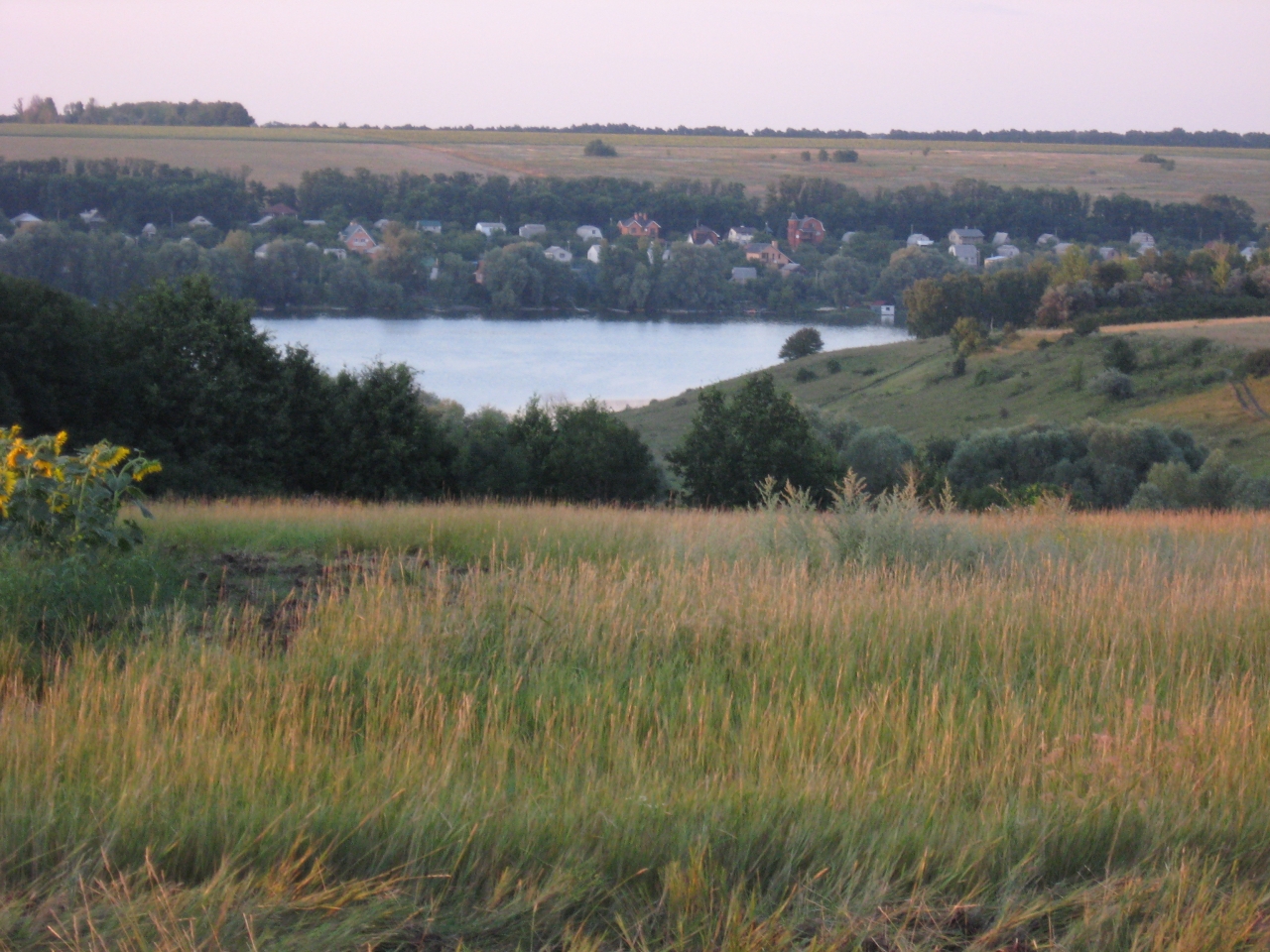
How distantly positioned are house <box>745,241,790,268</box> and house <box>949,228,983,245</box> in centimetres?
2156

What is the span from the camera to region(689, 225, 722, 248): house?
12088 cm

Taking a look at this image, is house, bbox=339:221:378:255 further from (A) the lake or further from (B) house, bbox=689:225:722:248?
(B) house, bbox=689:225:722:248

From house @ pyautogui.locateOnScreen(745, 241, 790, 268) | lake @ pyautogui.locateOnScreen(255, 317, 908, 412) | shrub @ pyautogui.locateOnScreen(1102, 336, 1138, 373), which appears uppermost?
house @ pyautogui.locateOnScreen(745, 241, 790, 268)

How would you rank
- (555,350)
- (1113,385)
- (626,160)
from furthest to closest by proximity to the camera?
(626,160)
(555,350)
(1113,385)

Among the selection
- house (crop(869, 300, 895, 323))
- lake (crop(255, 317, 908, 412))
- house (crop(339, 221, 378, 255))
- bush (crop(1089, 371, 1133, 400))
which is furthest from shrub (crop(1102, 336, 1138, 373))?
house (crop(339, 221, 378, 255))

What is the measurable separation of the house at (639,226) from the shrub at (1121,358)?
67309 millimetres

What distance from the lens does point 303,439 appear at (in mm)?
26906

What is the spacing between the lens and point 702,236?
123 meters

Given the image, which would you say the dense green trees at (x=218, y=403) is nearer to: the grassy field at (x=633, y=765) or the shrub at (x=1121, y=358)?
the grassy field at (x=633, y=765)

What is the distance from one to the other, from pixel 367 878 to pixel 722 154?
671ft

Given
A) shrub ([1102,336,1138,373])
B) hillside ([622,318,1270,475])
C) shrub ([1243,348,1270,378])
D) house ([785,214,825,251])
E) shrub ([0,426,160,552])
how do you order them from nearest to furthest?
shrub ([0,426,160,552]), hillside ([622,318,1270,475]), shrub ([1243,348,1270,378]), shrub ([1102,336,1138,373]), house ([785,214,825,251])

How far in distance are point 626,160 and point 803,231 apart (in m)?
61.5

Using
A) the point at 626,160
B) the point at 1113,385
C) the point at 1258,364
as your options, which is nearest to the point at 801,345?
the point at 1113,385

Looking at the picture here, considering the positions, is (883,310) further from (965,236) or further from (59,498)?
(59,498)
